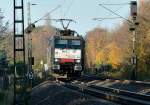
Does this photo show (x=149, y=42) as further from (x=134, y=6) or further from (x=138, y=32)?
(x=134, y=6)

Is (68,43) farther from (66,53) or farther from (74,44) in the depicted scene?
(66,53)

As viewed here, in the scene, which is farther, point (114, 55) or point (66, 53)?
point (114, 55)

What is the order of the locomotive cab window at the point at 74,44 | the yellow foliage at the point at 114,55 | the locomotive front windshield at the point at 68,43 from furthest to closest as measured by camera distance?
the yellow foliage at the point at 114,55
the locomotive cab window at the point at 74,44
the locomotive front windshield at the point at 68,43

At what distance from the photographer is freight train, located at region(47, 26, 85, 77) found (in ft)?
147

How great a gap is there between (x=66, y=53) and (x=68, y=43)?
843mm

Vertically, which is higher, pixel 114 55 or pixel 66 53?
pixel 114 55

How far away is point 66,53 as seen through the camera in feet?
148

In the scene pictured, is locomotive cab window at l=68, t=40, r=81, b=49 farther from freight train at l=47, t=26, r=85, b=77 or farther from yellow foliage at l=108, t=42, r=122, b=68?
yellow foliage at l=108, t=42, r=122, b=68

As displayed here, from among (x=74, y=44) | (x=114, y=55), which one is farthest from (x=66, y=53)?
(x=114, y=55)

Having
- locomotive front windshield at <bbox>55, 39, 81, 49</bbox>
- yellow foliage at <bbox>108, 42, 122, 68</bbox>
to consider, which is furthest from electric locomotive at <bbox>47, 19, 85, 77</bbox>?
yellow foliage at <bbox>108, 42, 122, 68</bbox>

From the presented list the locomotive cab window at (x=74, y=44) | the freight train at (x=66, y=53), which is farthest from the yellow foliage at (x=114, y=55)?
the locomotive cab window at (x=74, y=44)

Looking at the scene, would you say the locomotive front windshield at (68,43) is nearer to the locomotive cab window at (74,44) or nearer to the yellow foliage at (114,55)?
the locomotive cab window at (74,44)

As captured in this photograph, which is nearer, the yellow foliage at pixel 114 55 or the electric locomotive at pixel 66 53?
the electric locomotive at pixel 66 53

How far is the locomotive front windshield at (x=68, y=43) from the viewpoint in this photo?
1768 inches
